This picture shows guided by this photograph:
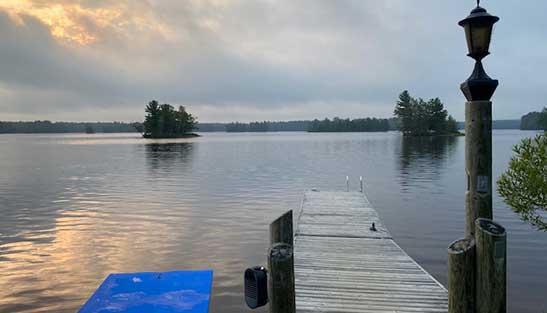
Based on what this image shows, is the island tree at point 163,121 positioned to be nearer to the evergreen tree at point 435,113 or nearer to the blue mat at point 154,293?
the evergreen tree at point 435,113

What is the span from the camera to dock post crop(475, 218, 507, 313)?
17.8 feet

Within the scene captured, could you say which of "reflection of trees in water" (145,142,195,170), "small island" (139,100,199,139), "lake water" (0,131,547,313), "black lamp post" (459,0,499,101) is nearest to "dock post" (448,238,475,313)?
"black lamp post" (459,0,499,101)

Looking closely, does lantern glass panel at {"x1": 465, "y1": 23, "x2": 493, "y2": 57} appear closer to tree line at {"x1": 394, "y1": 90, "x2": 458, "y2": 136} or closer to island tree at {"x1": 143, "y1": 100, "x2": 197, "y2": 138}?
tree line at {"x1": 394, "y1": 90, "x2": 458, "y2": 136}

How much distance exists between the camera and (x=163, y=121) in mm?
174250

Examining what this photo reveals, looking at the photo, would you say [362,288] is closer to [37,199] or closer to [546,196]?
[546,196]

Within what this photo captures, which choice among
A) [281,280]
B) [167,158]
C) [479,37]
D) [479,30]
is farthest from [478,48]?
[167,158]

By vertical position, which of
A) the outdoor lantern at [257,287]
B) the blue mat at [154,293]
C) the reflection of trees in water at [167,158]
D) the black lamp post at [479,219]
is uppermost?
the black lamp post at [479,219]

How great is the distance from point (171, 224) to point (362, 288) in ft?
40.0

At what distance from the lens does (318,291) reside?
8.64m

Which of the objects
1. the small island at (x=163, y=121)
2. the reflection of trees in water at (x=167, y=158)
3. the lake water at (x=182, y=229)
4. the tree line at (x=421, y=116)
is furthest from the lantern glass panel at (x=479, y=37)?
the small island at (x=163, y=121)

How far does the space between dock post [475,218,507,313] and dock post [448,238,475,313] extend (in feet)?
0.35

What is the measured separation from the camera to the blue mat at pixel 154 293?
916cm

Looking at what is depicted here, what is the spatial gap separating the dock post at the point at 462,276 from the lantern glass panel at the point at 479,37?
9.52 feet

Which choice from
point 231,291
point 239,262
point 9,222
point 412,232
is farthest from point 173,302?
point 9,222
